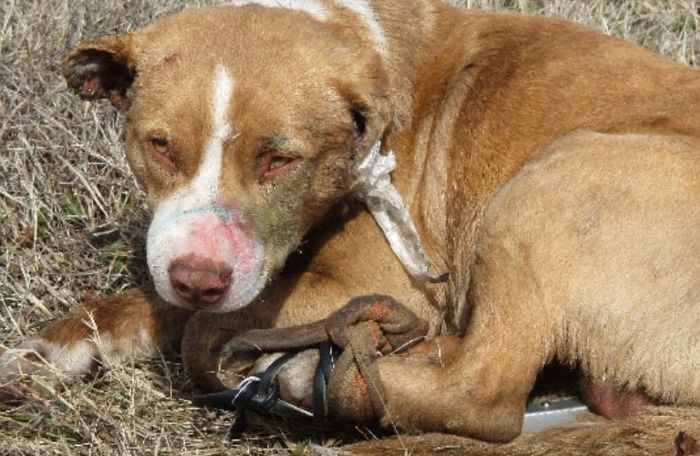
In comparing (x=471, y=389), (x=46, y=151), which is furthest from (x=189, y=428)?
(x=46, y=151)

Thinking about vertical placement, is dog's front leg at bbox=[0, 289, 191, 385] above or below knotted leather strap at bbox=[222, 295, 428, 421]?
below

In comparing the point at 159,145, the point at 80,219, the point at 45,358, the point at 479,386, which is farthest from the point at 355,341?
the point at 80,219

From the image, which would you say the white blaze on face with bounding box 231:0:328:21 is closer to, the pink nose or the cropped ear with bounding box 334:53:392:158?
the cropped ear with bounding box 334:53:392:158

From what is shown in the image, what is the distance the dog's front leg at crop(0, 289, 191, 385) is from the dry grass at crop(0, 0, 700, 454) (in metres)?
0.09

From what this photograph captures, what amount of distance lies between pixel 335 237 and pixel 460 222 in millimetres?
475

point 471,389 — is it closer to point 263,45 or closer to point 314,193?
point 314,193

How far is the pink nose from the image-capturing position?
4238 millimetres

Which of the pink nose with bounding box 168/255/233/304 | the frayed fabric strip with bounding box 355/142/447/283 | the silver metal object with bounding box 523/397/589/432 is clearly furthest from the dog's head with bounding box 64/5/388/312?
the silver metal object with bounding box 523/397/589/432

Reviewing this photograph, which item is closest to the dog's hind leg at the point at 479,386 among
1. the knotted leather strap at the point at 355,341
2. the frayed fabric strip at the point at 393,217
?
the knotted leather strap at the point at 355,341

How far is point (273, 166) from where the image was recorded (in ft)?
14.9

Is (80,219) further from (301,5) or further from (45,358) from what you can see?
(301,5)

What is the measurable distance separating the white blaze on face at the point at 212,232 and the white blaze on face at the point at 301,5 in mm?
591

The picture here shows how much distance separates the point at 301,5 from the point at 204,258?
1.23 meters

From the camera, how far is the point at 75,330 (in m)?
5.12
